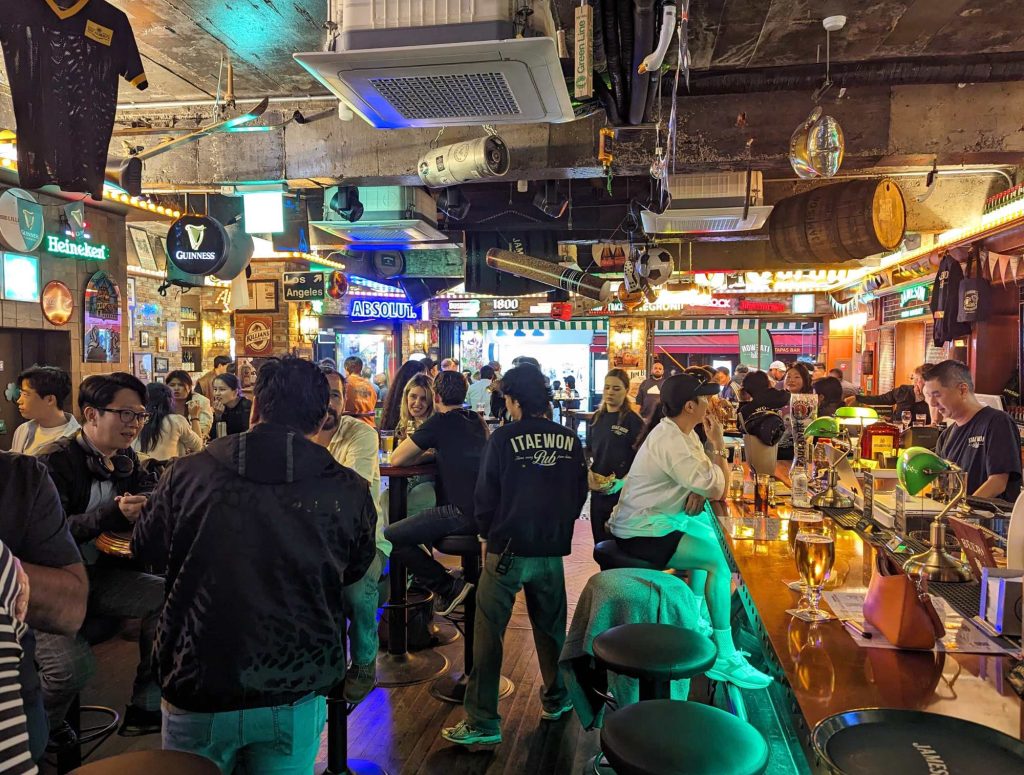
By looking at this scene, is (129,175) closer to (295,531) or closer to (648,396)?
(295,531)

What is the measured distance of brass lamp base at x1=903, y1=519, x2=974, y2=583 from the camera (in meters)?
1.84

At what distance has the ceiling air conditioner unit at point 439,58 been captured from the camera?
229 cm

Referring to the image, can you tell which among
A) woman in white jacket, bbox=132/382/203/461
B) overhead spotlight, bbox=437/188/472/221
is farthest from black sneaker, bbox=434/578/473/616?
overhead spotlight, bbox=437/188/472/221

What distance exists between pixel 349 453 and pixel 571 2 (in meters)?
2.54

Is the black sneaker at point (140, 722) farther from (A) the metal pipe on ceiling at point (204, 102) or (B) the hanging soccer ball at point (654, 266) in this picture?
(B) the hanging soccer ball at point (654, 266)

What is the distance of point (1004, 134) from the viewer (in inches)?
178

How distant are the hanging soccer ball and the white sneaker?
191 inches

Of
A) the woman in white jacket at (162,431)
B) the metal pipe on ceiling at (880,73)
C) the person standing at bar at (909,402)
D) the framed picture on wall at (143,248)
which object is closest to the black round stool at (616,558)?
the woman in white jacket at (162,431)

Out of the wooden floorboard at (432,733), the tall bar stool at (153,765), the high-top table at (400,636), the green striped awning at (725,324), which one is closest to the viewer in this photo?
the tall bar stool at (153,765)

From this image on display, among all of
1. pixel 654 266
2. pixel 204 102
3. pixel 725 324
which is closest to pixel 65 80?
pixel 204 102

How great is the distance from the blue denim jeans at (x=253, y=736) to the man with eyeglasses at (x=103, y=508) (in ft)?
3.36

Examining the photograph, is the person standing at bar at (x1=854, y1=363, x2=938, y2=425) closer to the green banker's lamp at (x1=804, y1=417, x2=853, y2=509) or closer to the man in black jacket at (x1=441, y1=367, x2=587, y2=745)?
the green banker's lamp at (x1=804, y1=417, x2=853, y2=509)

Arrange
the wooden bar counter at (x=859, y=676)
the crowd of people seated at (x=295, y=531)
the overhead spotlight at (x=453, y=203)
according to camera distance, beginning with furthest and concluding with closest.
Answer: the overhead spotlight at (x=453, y=203), the crowd of people seated at (x=295, y=531), the wooden bar counter at (x=859, y=676)

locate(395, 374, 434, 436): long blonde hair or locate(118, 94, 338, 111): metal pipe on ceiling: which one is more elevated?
locate(118, 94, 338, 111): metal pipe on ceiling
